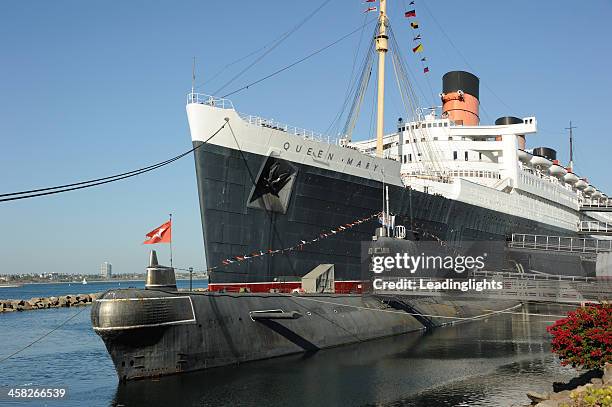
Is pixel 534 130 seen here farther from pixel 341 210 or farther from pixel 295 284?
pixel 295 284

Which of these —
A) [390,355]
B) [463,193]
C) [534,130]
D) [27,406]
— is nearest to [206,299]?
[27,406]

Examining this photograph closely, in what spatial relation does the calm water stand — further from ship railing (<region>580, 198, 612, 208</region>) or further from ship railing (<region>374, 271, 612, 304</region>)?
ship railing (<region>580, 198, 612, 208</region>)

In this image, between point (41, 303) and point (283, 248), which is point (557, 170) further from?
point (41, 303)

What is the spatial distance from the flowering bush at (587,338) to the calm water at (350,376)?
2.67 metres

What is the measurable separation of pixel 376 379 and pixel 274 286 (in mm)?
8966

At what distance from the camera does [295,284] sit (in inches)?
1197

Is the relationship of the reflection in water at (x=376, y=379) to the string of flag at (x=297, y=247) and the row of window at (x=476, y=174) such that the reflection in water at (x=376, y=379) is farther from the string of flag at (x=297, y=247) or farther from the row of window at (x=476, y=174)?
the row of window at (x=476, y=174)

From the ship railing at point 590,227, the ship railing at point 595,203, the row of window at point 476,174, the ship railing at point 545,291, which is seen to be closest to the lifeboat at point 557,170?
the ship railing at point 595,203

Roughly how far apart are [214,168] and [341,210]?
8.34 m

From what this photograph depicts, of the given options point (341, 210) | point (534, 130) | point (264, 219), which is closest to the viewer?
point (264, 219)

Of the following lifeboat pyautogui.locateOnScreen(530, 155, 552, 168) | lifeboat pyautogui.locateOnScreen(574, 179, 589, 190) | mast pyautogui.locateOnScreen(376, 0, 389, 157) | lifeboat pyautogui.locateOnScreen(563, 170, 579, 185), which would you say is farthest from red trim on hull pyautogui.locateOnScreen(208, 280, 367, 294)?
lifeboat pyautogui.locateOnScreen(574, 179, 589, 190)

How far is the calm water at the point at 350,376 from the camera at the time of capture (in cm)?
1935

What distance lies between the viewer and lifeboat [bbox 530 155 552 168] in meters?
59.1

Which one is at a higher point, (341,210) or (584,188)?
(584,188)
